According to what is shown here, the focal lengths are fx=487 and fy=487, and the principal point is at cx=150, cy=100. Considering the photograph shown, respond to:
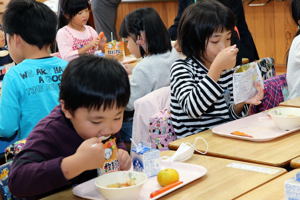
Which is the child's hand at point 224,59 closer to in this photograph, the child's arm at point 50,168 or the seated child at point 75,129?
the seated child at point 75,129

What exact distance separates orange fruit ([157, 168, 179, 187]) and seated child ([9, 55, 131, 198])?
0.20 meters

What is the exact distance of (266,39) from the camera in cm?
662

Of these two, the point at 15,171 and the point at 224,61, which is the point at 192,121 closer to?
the point at 224,61

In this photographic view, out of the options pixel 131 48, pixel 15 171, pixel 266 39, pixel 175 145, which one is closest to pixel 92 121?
pixel 15 171

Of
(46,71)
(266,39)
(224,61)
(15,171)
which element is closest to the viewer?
(15,171)

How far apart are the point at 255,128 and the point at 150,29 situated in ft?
4.39

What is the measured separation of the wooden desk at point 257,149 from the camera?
1.73 metres

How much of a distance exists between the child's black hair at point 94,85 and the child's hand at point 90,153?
6.0 inches

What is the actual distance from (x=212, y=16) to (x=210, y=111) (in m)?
0.47

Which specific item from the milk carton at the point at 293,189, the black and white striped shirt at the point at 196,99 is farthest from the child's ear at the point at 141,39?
the milk carton at the point at 293,189

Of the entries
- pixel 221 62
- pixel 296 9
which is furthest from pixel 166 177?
pixel 296 9

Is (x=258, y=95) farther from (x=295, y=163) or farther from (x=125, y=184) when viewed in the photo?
(x=125, y=184)

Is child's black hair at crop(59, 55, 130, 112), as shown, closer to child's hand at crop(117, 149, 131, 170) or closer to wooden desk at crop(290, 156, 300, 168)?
child's hand at crop(117, 149, 131, 170)

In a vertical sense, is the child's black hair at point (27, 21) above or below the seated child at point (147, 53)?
above
